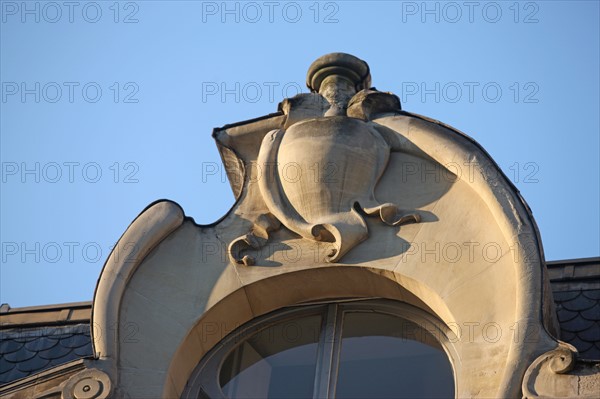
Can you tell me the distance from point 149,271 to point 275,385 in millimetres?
1379

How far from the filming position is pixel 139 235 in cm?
1254

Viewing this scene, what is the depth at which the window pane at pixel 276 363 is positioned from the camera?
12312mm

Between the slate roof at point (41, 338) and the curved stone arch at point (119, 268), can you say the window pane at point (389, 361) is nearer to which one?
the curved stone arch at point (119, 268)

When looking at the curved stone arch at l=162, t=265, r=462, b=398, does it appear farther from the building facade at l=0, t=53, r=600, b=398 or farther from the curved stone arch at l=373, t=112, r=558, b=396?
the curved stone arch at l=373, t=112, r=558, b=396

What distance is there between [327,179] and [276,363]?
156 centimetres

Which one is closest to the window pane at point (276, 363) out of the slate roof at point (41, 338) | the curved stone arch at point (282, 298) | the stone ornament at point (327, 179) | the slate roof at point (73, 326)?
the curved stone arch at point (282, 298)

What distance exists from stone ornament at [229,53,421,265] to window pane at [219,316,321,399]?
2.37ft

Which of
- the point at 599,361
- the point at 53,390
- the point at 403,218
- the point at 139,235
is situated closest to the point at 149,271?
the point at 139,235

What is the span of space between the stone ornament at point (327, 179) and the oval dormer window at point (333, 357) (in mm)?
658

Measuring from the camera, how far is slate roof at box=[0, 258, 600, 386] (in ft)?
41.9

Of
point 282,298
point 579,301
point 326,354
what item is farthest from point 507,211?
point 282,298

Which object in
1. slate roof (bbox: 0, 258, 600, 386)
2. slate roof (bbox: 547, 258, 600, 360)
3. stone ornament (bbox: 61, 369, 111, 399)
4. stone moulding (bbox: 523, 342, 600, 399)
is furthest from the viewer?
slate roof (bbox: 0, 258, 600, 386)

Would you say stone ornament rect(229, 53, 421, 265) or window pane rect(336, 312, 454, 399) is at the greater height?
stone ornament rect(229, 53, 421, 265)

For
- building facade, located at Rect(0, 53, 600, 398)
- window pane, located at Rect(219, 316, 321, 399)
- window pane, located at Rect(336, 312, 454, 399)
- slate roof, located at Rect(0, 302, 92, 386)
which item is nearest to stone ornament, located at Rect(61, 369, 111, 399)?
building facade, located at Rect(0, 53, 600, 398)
